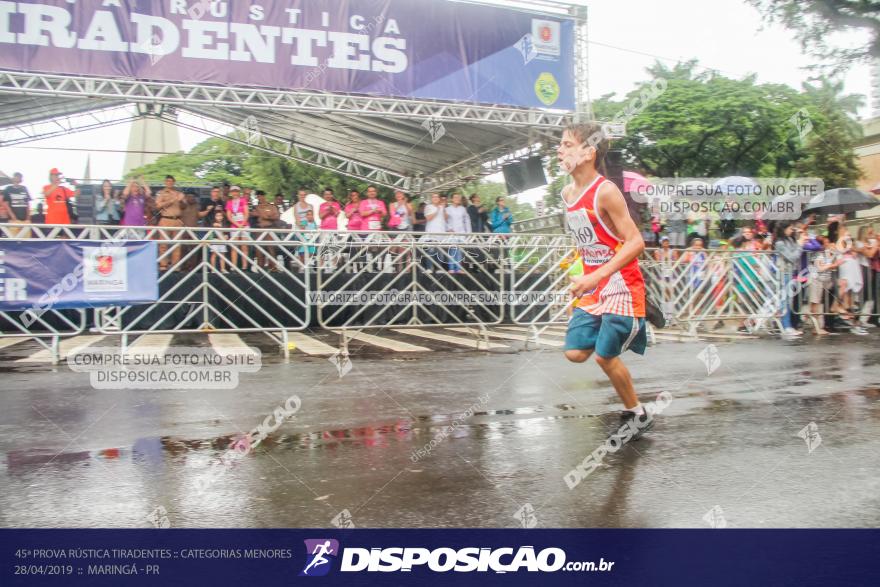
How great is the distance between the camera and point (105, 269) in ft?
29.6

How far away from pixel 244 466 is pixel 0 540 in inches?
55.6

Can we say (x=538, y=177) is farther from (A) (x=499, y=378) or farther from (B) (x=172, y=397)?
(B) (x=172, y=397)

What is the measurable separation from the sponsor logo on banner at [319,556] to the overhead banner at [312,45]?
12307 millimetres

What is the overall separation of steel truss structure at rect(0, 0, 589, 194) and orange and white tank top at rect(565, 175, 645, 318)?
33.3ft

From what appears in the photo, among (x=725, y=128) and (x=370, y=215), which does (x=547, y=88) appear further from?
(x=725, y=128)

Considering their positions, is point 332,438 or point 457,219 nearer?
point 332,438

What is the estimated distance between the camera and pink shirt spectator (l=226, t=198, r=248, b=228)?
1380cm

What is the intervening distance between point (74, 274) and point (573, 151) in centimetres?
647

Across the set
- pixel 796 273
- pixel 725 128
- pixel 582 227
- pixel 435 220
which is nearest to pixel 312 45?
pixel 435 220

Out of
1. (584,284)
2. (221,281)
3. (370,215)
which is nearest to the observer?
(584,284)

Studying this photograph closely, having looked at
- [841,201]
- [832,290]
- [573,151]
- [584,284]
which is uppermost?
[841,201]

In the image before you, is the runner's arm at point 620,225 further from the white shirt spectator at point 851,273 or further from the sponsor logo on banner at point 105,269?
the white shirt spectator at point 851,273

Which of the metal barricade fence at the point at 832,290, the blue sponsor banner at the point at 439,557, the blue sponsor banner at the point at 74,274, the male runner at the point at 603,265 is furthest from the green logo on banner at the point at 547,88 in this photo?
the blue sponsor banner at the point at 439,557

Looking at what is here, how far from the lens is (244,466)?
14.4ft
